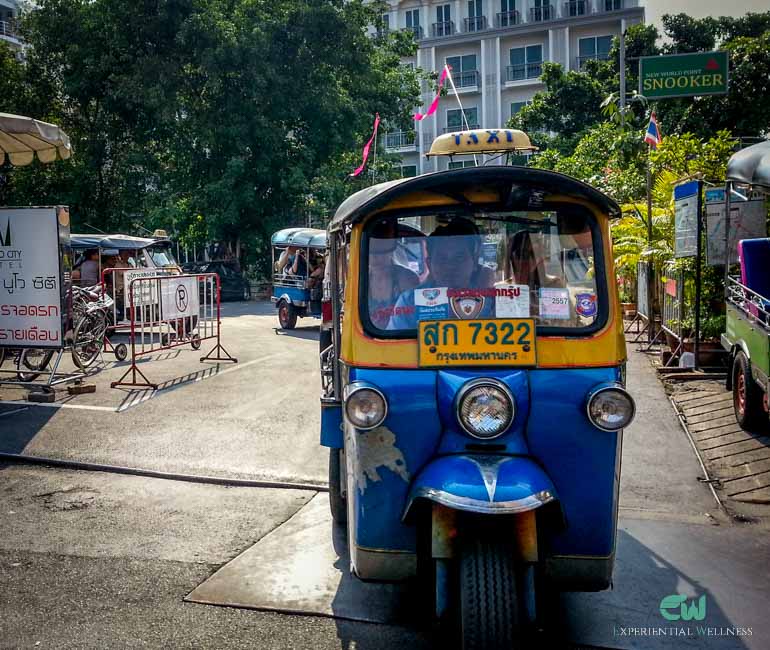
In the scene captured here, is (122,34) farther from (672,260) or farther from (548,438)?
(548,438)

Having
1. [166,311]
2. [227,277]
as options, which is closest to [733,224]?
[166,311]

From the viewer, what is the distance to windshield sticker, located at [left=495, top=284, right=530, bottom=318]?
4.03 metres

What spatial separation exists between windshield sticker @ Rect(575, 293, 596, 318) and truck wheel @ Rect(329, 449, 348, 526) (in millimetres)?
2071

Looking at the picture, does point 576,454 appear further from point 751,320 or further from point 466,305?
point 751,320

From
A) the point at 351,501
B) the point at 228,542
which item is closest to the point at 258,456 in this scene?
the point at 228,542

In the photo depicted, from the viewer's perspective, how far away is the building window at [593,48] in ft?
167

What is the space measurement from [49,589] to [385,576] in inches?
80.2

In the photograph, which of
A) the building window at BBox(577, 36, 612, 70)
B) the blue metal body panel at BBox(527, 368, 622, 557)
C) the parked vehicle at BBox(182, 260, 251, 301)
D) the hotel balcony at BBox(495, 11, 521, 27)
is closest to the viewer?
the blue metal body panel at BBox(527, 368, 622, 557)

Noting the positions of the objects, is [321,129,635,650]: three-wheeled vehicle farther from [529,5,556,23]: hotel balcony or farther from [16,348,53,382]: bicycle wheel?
[529,5,556,23]: hotel balcony

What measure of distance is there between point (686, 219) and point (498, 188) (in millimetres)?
7439

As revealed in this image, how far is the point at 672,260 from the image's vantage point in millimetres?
11547

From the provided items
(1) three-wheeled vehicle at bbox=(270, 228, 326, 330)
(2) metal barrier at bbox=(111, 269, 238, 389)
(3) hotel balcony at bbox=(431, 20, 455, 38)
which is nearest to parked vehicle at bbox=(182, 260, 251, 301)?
(1) three-wheeled vehicle at bbox=(270, 228, 326, 330)

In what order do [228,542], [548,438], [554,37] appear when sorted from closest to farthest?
[548,438], [228,542], [554,37]

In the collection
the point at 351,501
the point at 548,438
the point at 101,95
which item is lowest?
the point at 351,501
